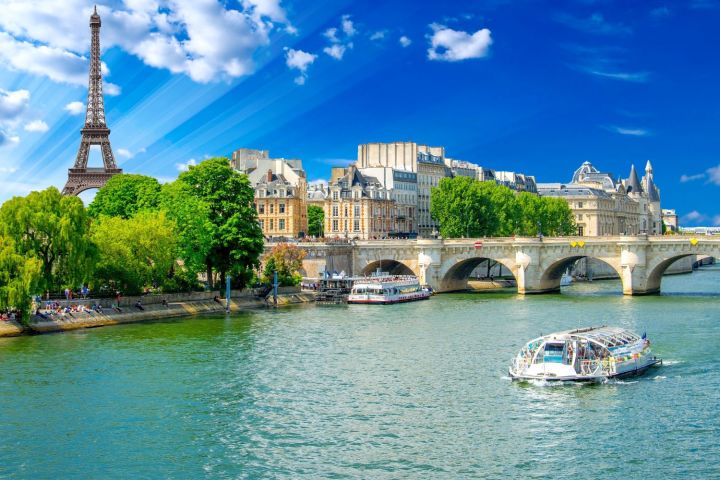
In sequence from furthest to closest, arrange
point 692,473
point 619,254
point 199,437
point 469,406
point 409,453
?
point 619,254 < point 469,406 < point 199,437 < point 409,453 < point 692,473

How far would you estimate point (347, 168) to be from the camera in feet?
418

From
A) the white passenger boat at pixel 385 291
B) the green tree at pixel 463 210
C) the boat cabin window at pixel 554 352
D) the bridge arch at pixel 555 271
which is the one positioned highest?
Result: the green tree at pixel 463 210

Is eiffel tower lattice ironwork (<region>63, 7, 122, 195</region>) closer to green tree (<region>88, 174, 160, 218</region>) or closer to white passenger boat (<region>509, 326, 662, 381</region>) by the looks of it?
green tree (<region>88, 174, 160, 218</region>)

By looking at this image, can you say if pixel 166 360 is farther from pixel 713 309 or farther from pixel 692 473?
pixel 713 309

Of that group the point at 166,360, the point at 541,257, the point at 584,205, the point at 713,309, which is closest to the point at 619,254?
the point at 541,257

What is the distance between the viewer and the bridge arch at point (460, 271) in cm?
8860

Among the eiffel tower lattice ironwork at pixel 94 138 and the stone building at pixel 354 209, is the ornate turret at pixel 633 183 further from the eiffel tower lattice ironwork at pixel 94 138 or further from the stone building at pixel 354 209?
the eiffel tower lattice ironwork at pixel 94 138

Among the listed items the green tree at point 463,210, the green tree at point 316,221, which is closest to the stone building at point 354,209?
the green tree at point 316,221

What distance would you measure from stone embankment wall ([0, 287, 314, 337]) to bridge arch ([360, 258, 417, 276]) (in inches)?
621

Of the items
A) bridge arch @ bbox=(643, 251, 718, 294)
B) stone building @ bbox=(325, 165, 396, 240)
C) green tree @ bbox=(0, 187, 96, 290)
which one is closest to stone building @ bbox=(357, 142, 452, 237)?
stone building @ bbox=(325, 165, 396, 240)

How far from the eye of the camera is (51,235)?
56.1 metres

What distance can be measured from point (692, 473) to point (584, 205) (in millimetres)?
136372

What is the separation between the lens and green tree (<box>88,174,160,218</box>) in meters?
86.7

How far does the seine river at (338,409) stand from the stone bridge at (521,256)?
80.9 ft
